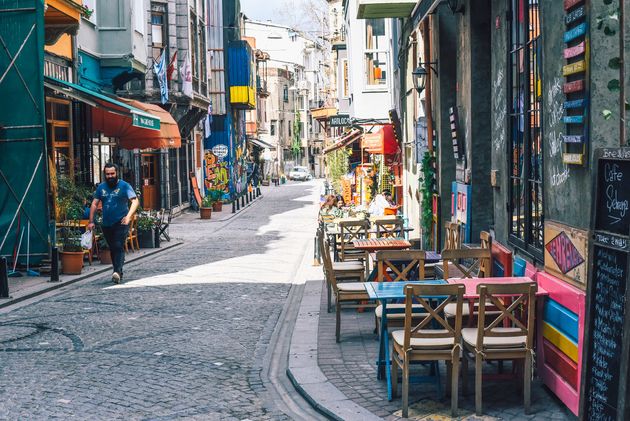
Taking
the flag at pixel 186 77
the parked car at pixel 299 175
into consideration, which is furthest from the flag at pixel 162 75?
the parked car at pixel 299 175

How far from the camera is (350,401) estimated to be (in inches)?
267

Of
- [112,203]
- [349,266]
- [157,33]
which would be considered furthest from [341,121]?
[349,266]

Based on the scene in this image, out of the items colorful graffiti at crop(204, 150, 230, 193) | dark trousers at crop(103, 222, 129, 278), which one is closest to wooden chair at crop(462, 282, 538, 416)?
dark trousers at crop(103, 222, 129, 278)

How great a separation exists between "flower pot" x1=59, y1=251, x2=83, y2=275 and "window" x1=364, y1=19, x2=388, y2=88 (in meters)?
15.2

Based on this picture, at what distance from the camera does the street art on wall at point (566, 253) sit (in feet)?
19.9

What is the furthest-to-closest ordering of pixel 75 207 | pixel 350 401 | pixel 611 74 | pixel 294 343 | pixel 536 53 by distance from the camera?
pixel 75 207, pixel 294 343, pixel 536 53, pixel 350 401, pixel 611 74

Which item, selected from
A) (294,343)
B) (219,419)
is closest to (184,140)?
(294,343)

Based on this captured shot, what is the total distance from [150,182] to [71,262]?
61.5ft

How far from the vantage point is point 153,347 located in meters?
8.91

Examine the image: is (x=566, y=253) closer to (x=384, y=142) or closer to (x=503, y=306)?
(x=503, y=306)

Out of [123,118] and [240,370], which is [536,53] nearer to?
[240,370]

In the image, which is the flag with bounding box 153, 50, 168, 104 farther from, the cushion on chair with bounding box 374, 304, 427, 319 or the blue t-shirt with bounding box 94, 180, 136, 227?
the cushion on chair with bounding box 374, 304, 427, 319

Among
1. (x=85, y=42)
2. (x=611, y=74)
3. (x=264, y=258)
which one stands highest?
(x=85, y=42)

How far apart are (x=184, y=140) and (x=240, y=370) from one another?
101 ft
